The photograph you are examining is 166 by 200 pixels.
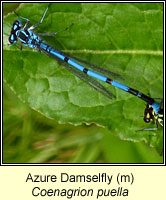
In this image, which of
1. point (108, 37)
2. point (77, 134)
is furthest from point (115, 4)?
point (77, 134)

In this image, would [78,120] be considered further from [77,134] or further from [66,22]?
[77,134]

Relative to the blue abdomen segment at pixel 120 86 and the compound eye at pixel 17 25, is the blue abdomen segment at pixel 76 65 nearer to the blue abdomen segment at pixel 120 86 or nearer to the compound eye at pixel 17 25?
the blue abdomen segment at pixel 120 86

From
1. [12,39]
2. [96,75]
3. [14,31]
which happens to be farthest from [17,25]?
[96,75]

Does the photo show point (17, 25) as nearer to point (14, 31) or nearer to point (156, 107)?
point (14, 31)

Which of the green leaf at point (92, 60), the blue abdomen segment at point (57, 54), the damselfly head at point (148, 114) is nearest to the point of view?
the green leaf at point (92, 60)

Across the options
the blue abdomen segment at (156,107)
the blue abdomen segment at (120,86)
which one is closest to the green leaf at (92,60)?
the blue abdomen segment at (120,86)

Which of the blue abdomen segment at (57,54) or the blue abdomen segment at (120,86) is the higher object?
the blue abdomen segment at (57,54)
